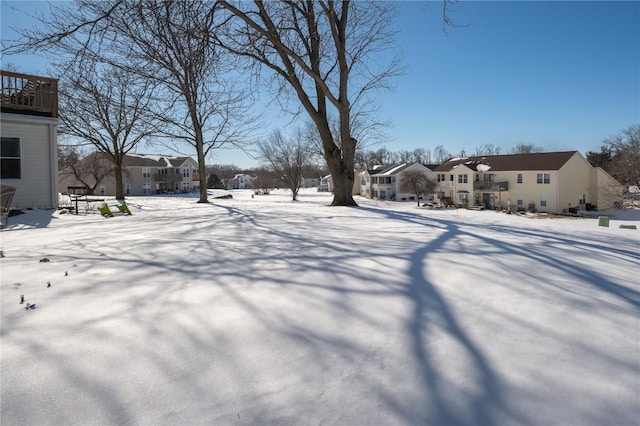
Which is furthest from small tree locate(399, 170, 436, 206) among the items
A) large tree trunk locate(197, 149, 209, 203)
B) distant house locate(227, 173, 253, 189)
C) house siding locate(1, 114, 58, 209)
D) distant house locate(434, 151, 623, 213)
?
distant house locate(227, 173, 253, 189)

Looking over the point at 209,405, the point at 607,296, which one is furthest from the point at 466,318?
the point at 209,405

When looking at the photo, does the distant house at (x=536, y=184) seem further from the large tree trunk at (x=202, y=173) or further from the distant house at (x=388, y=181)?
the large tree trunk at (x=202, y=173)

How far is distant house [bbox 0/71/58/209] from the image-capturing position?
10.1m

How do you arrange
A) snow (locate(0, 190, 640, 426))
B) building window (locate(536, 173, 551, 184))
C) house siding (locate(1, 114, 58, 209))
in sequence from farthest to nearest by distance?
building window (locate(536, 173, 551, 184)) < house siding (locate(1, 114, 58, 209)) < snow (locate(0, 190, 640, 426))

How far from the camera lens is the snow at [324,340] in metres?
1.50

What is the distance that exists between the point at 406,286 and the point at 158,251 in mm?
2744

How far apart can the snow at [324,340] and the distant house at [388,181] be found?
55303 mm

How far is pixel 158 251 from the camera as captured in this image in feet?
13.1

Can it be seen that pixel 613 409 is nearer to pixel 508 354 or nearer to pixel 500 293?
pixel 508 354

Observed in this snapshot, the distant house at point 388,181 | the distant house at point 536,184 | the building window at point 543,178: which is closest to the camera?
the distant house at point 536,184

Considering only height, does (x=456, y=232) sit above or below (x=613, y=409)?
above

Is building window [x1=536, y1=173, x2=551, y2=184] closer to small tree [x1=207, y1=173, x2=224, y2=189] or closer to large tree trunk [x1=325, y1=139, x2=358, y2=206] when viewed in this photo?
large tree trunk [x1=325, y1=139, x2=358, y2=206]

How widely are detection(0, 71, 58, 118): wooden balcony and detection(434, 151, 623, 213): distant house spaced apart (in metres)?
44.0

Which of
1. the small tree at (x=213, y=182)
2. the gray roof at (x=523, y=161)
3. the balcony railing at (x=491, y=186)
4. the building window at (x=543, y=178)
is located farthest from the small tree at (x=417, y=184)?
the small tree at (x=213, y=182)
